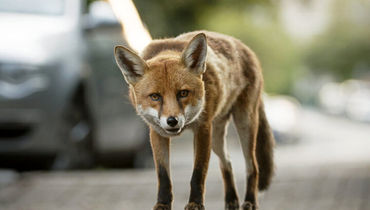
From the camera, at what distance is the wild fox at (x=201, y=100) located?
2.98 m

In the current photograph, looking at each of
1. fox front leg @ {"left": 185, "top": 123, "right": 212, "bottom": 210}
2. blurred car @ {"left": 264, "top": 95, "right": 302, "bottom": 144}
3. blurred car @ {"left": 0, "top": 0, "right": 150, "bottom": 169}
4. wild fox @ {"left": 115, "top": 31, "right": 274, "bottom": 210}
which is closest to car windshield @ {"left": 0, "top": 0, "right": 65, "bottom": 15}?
blurred car @ {"left": 264, "top": 95, "right": 302, "bottom": 144}

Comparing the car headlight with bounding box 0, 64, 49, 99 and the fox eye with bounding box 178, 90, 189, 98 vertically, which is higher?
the fox eye with bounding box 178, 90, 189, 98

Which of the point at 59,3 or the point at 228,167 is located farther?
the point at 59,3

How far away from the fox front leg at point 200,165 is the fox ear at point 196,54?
567mm

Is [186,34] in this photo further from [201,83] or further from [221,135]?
[221,135]

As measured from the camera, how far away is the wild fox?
298 centimetres

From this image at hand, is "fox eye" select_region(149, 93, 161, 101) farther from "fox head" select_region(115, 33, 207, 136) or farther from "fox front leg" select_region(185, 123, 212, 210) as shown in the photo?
"fox front leg" select_region(185, 123, 212, 210)

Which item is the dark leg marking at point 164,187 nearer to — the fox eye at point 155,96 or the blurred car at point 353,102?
the fox eye at point 155,96

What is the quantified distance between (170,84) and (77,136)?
48.3ft

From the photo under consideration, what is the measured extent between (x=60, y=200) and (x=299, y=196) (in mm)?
6353

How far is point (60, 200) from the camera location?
667 inches

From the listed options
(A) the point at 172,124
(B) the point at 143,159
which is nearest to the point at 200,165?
(A) the point at 172,124

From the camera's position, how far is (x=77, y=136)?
17422mm

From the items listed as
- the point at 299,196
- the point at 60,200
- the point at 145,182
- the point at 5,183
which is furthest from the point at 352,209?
the point at 5,183
